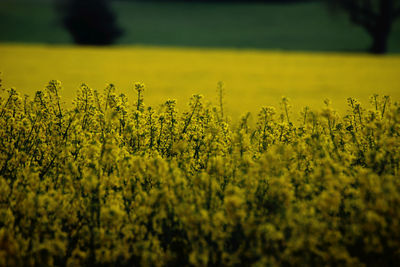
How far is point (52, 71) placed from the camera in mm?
17156

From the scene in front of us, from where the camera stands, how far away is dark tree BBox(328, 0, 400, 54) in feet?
115

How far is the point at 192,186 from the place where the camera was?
13.4 feet

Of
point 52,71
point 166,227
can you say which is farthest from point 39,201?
point 52,71

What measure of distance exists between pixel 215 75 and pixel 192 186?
44.9ft

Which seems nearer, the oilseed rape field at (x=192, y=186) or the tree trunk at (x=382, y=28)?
the oilseed rape field at (x=192, y=186)

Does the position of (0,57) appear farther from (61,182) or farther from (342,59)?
(61,182)

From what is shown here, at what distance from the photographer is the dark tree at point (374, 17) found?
35031mm

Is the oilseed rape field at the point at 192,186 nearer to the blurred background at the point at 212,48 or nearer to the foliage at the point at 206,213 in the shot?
the foliage at the point at 206,213

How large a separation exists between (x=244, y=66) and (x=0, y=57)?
11.8 m

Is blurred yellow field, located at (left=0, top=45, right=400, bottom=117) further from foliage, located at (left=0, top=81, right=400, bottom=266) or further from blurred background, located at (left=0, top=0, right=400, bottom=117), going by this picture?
foliage, located at (left=0, top=81, right=400, bottom=266)

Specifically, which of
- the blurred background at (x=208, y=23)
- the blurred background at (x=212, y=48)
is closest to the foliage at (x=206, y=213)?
the blurred background at (x=212, y=48)

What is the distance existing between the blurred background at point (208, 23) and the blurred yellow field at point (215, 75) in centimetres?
1217

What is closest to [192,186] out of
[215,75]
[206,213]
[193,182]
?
[193,182]

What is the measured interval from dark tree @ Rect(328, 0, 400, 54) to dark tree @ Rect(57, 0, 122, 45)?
1790 cm
